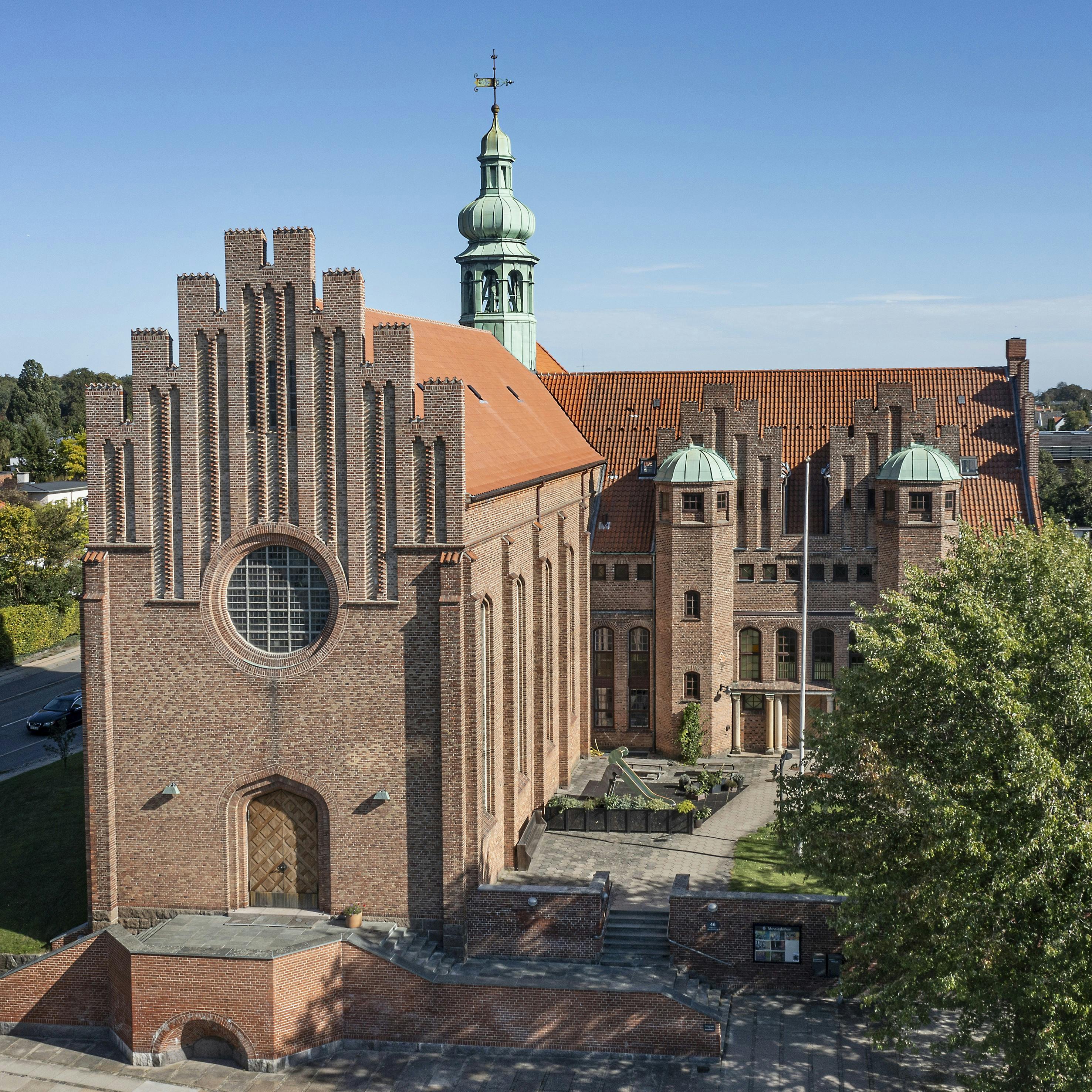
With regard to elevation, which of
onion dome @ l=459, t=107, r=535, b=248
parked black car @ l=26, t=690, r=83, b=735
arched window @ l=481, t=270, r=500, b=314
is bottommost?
parked black car @ l=26, t=690, r=83, b=735

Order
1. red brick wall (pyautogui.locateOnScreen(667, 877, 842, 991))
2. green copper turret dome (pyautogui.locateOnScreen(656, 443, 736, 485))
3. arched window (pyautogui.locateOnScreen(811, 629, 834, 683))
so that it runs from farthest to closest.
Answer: arched window (pyautogui.locateOnScreen(811, 629, 834, 683)), green copper turret dome (pyautogui.locateOnScreen(656, 443, 736, 485)), red brick wall (pyautogui.locateOnScreen(667, 877, 842, 991))

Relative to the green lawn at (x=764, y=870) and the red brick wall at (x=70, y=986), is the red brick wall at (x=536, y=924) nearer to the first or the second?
the green lawn at (x=764, y=870)

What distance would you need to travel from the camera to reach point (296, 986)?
24375mm

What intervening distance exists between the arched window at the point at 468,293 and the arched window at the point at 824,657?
18522 millimetres

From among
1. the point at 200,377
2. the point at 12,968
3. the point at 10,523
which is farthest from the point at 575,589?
the point at 10,523

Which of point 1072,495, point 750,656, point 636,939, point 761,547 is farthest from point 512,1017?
point 1072,495

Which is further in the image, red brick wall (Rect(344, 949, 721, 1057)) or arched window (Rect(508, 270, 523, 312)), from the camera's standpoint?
arched window (Rect(508, 270, 523, 312))

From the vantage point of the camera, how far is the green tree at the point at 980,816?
17844mm

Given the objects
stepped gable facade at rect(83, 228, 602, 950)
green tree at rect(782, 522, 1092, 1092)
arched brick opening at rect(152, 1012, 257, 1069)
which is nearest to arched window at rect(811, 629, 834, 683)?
stepped gable facade at rect(83, 228, 602, 950)

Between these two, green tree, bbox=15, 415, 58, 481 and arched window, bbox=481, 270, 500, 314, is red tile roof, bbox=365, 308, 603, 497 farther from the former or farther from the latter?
green tree, bbox=15, 415, 58, 481

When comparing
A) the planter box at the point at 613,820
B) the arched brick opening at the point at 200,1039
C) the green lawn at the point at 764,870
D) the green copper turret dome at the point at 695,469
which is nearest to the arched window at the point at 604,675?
the green copper turret dome at the point at 695,469

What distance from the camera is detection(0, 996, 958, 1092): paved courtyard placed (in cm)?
2316

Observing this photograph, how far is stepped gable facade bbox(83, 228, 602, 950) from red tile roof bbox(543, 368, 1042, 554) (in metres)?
17.1

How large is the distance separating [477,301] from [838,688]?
1126 inches
